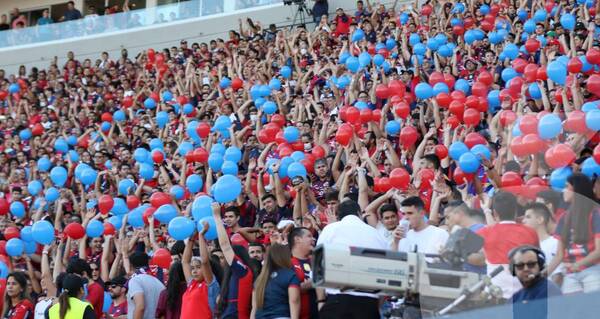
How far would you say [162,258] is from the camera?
9.24m

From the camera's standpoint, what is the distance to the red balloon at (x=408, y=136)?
413 inches

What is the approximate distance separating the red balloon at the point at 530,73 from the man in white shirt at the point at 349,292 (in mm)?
4844

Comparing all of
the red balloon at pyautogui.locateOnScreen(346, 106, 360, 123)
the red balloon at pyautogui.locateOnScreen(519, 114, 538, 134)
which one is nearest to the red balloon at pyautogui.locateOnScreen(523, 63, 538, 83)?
the red balloon at pyautogui.locateOnScreen(346, 106, 360, 123)

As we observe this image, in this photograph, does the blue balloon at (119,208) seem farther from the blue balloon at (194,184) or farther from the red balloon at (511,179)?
the red balloon at (511,179)

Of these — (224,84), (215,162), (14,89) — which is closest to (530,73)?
(215,162)

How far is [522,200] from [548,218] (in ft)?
0.63

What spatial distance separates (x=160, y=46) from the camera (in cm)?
2283

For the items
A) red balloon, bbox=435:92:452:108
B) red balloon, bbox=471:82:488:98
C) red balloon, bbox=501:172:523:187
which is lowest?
red balloon, bbox=501:172:523:187

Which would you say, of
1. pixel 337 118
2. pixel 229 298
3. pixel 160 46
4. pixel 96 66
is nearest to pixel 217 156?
pixel 337 118

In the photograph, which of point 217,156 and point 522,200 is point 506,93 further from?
point 522,200

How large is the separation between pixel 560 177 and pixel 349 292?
5.79ft

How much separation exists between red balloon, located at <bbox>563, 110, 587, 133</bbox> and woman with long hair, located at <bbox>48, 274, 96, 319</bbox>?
13.9ft

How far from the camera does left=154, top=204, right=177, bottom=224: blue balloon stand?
995 centimetres

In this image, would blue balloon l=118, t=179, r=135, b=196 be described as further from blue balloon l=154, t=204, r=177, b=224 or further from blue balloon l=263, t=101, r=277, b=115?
blue balloon l=154, t=204, r=177, b=224
